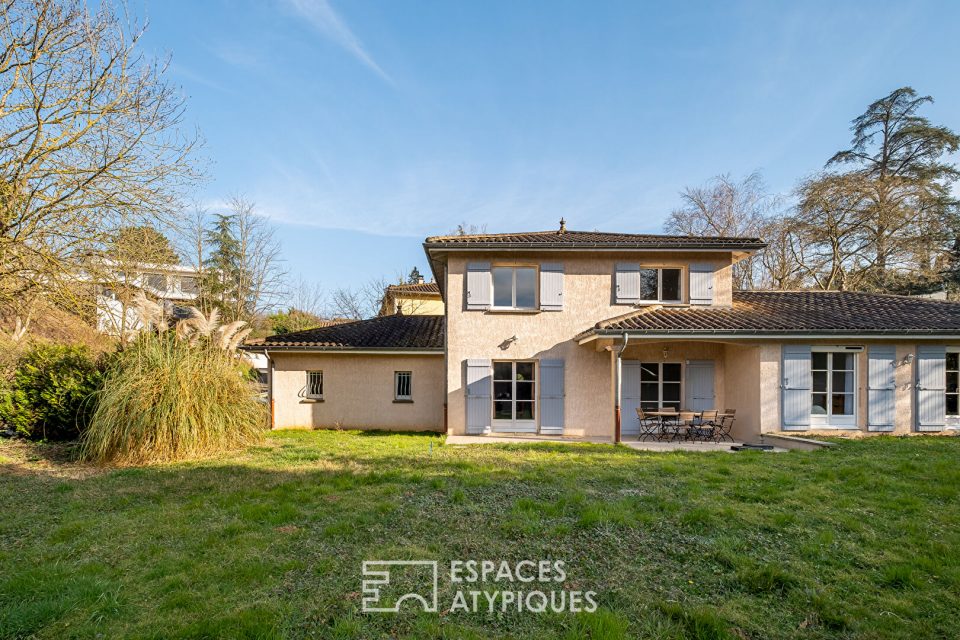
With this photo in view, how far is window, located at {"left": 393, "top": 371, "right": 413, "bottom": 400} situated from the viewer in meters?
13.6

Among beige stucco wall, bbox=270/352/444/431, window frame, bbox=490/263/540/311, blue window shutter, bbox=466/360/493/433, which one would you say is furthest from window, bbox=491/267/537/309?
beige stucco wall, bbox=270/352/444/431

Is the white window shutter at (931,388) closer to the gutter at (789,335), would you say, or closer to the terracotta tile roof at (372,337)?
the gutter at (789,335)

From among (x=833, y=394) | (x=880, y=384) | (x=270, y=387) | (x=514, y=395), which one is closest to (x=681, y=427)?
(x=833, y=394)

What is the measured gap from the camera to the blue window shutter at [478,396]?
11906 millimetres

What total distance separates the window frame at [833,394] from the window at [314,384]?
13.2 metres

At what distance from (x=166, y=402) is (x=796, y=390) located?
13.3 meters

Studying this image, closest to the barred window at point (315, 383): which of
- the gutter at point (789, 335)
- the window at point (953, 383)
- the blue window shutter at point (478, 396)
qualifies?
the blue window shutter at point (478, 396)

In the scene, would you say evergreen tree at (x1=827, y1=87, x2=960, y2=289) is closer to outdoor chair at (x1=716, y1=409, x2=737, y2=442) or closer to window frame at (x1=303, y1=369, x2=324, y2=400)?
outdoor chair at (x1=716, y1=409, x2=737, y2=442)

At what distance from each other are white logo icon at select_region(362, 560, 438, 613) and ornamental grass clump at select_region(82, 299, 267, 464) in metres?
5.66

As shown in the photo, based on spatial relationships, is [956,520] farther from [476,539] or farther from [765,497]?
[476,539]

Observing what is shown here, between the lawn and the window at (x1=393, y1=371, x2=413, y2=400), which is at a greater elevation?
the window at (x1=393, y1=371, x2=413, y2=400)

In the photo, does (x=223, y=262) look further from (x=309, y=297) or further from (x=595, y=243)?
(x=595, y=243)

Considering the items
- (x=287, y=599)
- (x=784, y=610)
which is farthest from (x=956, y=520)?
(x=287, y=599)

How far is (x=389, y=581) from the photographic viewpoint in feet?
11.6
